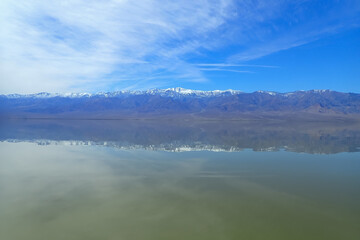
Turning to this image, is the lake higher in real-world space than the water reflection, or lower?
lower

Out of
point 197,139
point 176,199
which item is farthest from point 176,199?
point 197,139

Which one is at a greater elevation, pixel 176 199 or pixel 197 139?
pixel 197 139

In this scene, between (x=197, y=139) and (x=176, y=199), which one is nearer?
(x=176, y=199)

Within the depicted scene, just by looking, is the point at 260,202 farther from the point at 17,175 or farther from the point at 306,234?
the point at 17,175

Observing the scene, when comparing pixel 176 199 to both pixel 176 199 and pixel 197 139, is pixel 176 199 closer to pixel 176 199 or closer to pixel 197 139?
pixel 176 199

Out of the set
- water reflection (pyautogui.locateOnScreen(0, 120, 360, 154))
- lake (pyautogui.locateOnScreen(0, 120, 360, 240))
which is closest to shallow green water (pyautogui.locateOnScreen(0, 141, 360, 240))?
lake (pyautogui.locateOnScreen(0, 120, 360, 240))

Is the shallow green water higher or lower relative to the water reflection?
lower

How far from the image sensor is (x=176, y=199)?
10.6 metres

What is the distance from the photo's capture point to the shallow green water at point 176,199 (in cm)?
777

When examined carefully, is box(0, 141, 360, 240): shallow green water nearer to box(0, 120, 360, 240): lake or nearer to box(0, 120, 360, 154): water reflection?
box(0, 120, 360, 240): lake

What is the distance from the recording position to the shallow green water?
777cm

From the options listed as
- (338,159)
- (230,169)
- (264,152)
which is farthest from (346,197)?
(264,152)

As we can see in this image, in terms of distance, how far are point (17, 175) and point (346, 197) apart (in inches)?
689

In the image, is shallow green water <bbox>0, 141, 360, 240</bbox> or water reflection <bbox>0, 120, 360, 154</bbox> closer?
shallow green water <bbox>0, 141, 360, 240</bbox>
